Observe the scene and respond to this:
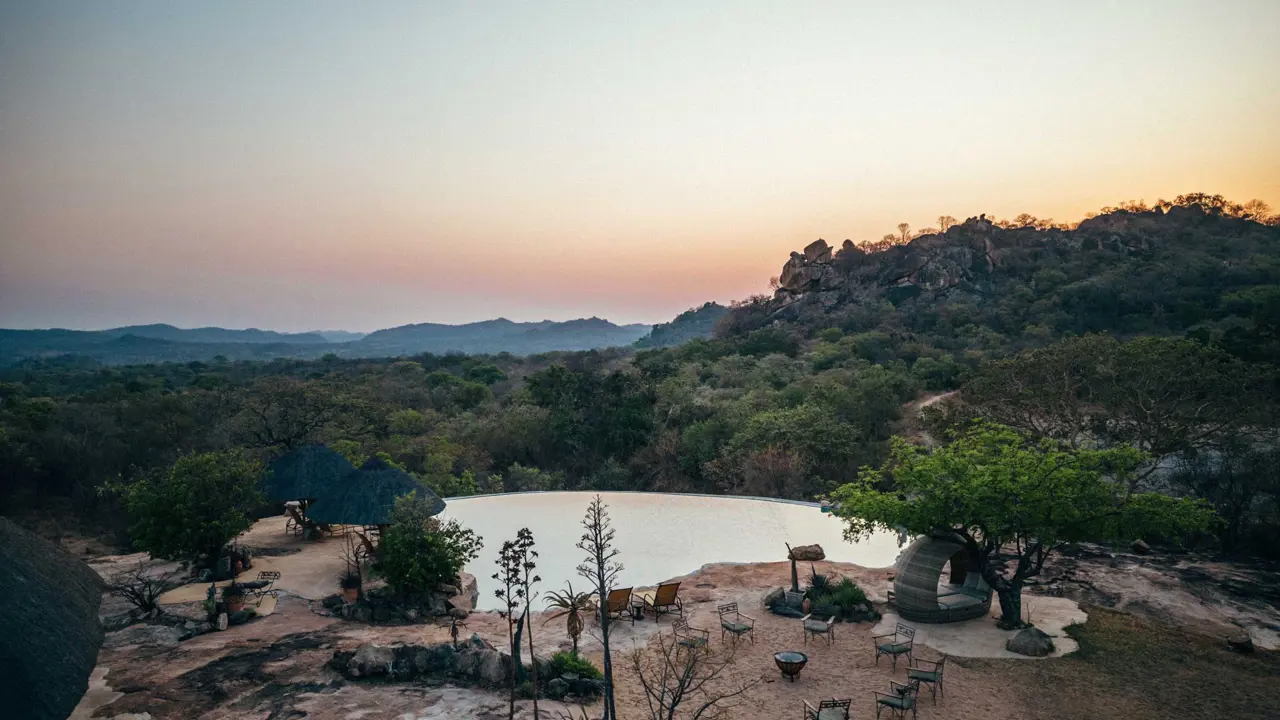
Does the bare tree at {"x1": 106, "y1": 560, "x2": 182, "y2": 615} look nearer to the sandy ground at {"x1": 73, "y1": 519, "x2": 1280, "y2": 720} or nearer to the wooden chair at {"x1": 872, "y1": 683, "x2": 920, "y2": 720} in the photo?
A: the sandy ground at {"x1": 73, "y1": 519, "x2": 1280, "y2": 720}

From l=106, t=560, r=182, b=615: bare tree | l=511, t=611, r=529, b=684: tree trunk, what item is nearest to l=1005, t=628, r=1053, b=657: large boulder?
l=511, t=611, r=529, b=684: tree trunk

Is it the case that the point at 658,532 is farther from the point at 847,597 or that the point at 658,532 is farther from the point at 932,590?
the point at 932,590

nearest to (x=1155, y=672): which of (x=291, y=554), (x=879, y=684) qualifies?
(x=879, y=684)

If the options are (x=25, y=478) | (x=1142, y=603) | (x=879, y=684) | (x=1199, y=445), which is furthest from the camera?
(x=25, y=478)

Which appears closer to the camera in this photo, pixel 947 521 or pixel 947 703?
pixel 947 703

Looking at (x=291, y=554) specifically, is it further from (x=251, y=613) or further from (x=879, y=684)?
(x=879, y=684)

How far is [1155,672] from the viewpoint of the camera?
8.38 m

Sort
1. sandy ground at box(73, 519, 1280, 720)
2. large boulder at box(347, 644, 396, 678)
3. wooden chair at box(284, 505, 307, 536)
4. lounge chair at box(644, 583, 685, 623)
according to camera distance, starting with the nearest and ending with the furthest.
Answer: sandy ground at box(73, 519, 1280, 720) < large boulder at box(347, 644, 396, 678) < lounge chair at box(644, 583, 685, 623) < wooden chair at box(284, 505, 307, 536)

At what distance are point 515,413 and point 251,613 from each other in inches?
696

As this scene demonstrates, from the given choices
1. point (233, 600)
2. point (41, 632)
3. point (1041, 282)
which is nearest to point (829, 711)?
point (41, 632)

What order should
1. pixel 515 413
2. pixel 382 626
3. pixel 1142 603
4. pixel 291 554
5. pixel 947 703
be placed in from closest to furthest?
pixel 947 703
pixel 382 626
pixel 1142 603
pixel 291 554
pixel 515 413

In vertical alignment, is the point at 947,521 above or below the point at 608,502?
above

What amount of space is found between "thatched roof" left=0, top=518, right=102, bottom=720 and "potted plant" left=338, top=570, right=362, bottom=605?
6.00 metres

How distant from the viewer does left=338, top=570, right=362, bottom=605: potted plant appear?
418 inches
